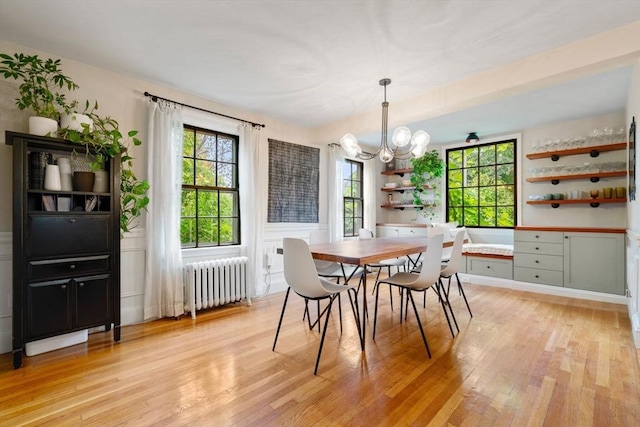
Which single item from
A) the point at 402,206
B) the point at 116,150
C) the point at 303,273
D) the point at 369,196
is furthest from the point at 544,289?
the point at 116,150

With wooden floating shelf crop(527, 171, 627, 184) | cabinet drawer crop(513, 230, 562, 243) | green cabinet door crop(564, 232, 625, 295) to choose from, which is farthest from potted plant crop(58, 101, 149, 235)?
wooden floating shelf crop(527, 171, 627, 184)

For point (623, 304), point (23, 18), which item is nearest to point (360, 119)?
point (23, 18)

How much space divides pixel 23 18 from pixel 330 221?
3.93 metres

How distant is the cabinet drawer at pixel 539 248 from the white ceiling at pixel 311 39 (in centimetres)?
186

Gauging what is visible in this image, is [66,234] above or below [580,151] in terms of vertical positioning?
below

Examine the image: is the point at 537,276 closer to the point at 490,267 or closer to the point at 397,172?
the point at 490,267

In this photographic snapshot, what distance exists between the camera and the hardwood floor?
1646mm

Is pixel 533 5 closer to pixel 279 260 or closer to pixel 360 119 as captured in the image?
pixel 360 119

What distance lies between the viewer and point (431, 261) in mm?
2365

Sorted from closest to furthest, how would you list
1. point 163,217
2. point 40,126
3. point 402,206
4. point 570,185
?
point 40,126, point 163,217, point 570,185, point 402,206

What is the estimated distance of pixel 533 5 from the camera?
199cm

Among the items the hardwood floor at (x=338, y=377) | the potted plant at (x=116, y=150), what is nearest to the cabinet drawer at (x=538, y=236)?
the hardwood floor at (x=338, y=377)

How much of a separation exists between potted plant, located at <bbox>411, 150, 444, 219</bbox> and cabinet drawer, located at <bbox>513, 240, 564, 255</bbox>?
173 cm

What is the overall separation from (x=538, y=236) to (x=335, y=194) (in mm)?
2938
